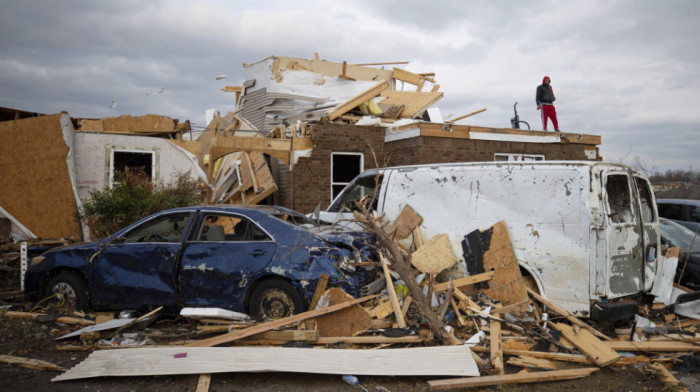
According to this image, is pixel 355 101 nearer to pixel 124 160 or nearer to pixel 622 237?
pixel 124 160

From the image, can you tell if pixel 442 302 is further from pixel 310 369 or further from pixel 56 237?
pixel 56 237

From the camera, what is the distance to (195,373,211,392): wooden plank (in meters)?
4.16

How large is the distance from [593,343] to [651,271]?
188 cm

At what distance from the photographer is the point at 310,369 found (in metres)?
4.33

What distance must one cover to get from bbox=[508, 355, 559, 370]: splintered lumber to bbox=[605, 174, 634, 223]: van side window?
90.6 inches

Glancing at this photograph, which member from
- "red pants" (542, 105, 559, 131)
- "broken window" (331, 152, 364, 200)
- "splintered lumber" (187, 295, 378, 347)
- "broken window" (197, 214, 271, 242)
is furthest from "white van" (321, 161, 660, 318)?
"red pants" (542, 105, 559, 131)

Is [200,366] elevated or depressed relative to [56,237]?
depressed

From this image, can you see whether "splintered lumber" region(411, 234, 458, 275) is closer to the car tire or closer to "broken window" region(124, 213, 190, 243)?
"broken window" region(124, 213, 190, 243)

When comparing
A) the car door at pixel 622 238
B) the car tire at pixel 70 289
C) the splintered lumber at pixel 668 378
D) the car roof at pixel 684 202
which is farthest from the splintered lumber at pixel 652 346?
the car roof at pixel 684 202

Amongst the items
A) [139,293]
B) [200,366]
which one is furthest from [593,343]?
[139,293]

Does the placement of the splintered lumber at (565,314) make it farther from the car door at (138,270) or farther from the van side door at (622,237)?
the car door at (138,270)

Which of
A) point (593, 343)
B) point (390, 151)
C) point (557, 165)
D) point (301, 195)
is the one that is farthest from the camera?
point (390, 151)

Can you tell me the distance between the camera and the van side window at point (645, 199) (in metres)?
6.34

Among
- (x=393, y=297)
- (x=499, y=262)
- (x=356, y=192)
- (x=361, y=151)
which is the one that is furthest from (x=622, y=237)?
(x=361, y=151)
